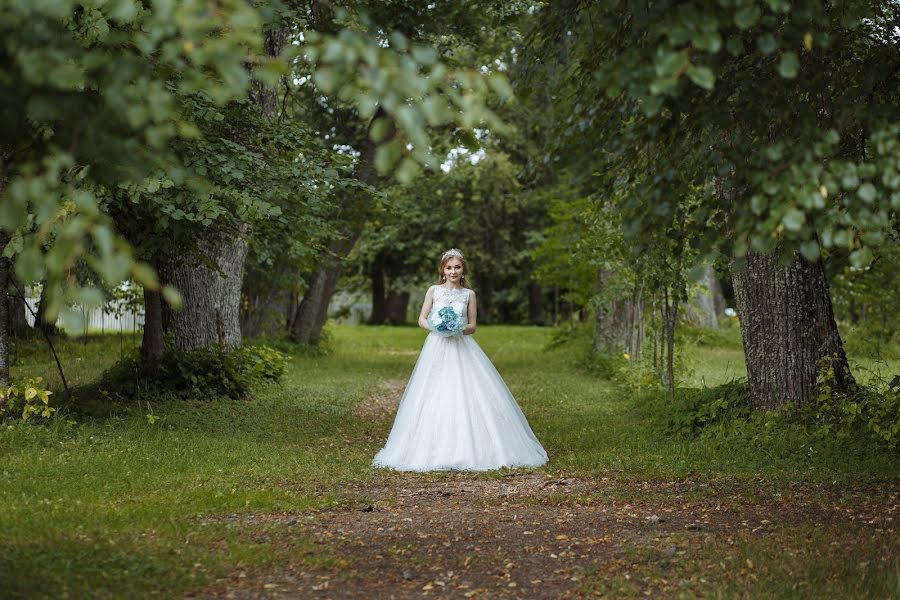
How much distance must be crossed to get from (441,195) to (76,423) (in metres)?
24.2

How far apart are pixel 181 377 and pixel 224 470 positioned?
527cm

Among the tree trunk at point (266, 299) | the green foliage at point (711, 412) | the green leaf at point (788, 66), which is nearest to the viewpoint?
the green leaf at point (788, 66)

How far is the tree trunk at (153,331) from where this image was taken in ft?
43.7

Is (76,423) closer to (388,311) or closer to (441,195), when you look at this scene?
(441,195)

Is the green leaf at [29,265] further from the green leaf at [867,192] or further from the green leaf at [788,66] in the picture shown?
the green leaf at [867,192]

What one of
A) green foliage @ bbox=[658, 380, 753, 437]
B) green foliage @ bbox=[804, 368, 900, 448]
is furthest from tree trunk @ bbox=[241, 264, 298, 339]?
green foliage @ bbox=[804, 368, 900, 448]

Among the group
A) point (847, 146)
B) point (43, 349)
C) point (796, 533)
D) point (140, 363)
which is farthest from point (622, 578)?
point (43, 349)

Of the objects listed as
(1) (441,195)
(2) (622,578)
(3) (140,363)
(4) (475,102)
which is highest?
(1) (441,195)

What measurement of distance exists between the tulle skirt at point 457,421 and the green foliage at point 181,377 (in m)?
4.59

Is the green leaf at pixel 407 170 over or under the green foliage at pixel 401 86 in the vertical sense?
under

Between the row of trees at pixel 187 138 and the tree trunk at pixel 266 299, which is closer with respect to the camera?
the row of trees at pixel 187 138

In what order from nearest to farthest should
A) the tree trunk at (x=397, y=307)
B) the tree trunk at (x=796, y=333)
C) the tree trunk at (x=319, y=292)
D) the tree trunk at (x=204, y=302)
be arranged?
1. the tree trunk at (x=796, y=333)
2. the tree trunk at (x=204, y=302)
3. the tree trunk at (x=319, y=292)
4. the tree trunk at (x=397, y=307)

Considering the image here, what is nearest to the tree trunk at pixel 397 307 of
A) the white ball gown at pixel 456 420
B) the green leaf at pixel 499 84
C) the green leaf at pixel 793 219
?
the white ball gown at pixel 456 420

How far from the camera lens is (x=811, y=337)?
10.1m
